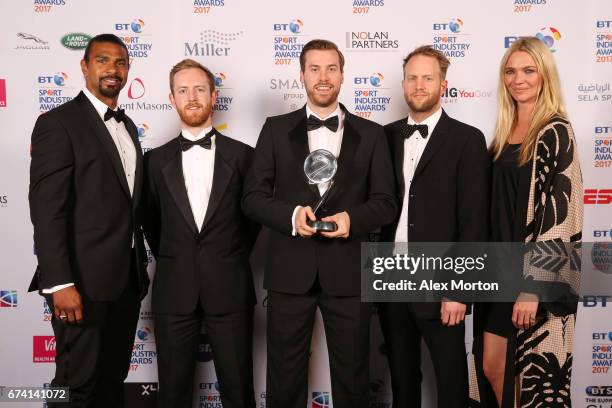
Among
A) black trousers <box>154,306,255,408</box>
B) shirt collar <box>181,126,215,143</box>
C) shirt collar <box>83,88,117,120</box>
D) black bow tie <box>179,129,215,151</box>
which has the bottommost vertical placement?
black trousers <box>154,306,255,408</box>

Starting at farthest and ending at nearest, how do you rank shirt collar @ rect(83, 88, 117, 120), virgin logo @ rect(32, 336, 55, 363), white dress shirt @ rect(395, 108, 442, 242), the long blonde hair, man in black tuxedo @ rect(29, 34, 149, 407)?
1. virgin logo @ rect(32, 336, 55, 363)
2. white dress shirt @ rect(395, 108, 442, 242)
3. shirt collar @ rect(83, 88, 117, 120)
4. the long blonde hair
5. man in black tuxedo @ rect(29, 34, 149, 407)

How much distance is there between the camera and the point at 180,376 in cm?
283

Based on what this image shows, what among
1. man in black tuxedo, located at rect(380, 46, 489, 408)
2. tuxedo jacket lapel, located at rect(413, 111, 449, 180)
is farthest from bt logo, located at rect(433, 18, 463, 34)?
tuxedo jacket lapel, located at rect(413, 111, 449, 180)

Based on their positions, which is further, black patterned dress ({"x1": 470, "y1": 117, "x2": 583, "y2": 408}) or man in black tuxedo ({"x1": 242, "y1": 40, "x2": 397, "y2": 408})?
man in black tuxedo ({"x1": 242, "y1": 40, "x2": 397, "y2": 408})

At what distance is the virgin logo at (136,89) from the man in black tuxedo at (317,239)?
124 centimetres

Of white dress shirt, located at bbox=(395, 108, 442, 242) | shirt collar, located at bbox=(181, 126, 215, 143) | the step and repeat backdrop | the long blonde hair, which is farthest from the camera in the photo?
the step and repeat backdrop

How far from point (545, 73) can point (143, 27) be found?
2452 millimetres

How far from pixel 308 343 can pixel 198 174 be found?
1.05 meters

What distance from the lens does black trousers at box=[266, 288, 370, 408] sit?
2627mm

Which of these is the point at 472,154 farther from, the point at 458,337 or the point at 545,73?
the point at 458,337

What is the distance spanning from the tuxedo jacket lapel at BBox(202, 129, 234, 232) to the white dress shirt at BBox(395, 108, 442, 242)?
2.97 ft

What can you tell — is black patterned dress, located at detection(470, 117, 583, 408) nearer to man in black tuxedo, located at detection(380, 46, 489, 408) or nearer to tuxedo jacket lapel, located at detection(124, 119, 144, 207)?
man in black tuxedo, located at detection(380, 46, 489, 408)

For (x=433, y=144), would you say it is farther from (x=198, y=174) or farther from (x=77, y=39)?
(x=77, y=39)

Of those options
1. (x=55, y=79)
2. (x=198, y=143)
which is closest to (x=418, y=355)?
(x=198, y=143)
